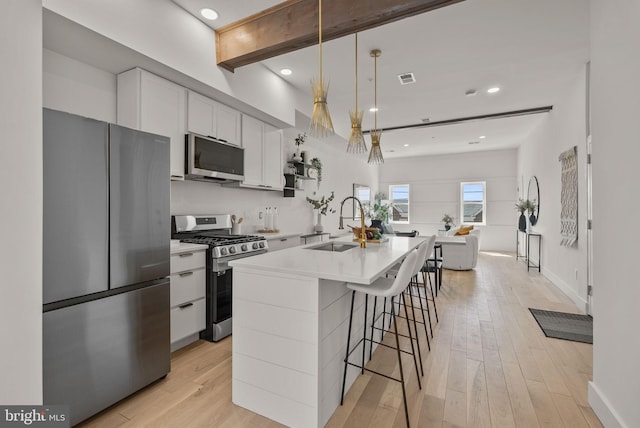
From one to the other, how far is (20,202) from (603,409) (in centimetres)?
308

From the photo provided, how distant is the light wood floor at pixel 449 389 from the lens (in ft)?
5.81

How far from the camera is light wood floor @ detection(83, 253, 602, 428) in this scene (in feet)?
5.81

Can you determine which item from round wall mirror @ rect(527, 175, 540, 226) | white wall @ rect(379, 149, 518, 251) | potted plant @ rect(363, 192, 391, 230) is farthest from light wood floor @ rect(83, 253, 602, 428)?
white wall @ rect(379, 149, 518, 251)

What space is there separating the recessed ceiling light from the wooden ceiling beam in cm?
17

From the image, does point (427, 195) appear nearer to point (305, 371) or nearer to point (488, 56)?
point (488, 56)

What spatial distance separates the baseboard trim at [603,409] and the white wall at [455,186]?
25.5 feet

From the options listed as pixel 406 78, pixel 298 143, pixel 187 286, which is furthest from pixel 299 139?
pixel 187 286

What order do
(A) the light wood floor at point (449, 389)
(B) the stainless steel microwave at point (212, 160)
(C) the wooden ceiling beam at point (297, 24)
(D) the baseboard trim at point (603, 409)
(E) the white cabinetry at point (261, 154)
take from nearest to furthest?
(D) the baseboard trim at point (603, 409), (A) the light wood floor at point (449, 389), (C) the wooden ceiling beam at point (297, 24), (B) the stainless steel microwave at point (212, 160), (E) the white cabinetry at point (261, 154)

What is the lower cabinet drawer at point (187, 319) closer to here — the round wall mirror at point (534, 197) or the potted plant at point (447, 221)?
the round wall mirror at point (534, 197)

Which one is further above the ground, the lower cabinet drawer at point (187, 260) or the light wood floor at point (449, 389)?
the lower cabinet drawer at point (187, 260)

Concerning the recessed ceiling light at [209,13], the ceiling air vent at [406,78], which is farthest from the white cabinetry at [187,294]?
the ceiling air vent at [406,78]

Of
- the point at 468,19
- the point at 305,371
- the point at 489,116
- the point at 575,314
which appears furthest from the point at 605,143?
the point at 489,116

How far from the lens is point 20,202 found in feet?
3.92

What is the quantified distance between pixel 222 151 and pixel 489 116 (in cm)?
493
